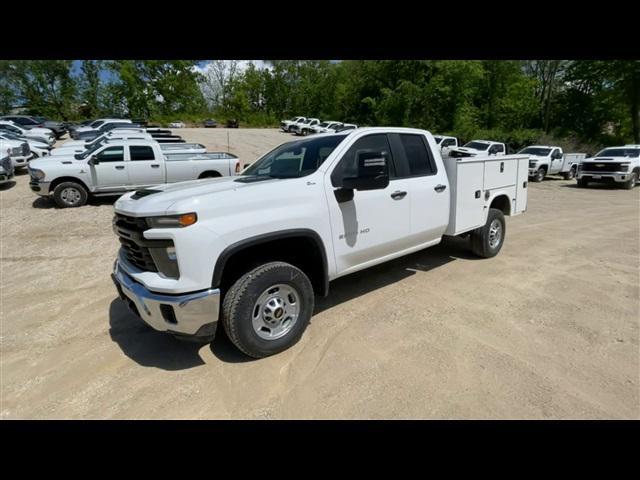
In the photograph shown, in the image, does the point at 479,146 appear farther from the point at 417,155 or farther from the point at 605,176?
the point at 417,155

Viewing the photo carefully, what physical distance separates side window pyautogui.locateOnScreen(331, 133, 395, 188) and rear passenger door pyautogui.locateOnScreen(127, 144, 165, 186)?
7910 millimetres

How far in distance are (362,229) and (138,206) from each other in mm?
2016

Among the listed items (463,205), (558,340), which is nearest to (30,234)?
(463,205)

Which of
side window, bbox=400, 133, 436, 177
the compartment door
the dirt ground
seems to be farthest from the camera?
the compartment door

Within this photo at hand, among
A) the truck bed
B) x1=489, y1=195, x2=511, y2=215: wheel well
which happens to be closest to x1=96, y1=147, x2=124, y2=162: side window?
the truck bed

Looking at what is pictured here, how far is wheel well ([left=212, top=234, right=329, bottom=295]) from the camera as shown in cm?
287

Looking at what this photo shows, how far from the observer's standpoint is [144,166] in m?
9.69

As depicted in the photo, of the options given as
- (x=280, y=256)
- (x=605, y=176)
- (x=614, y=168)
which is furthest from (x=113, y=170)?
(x=614, y=168)

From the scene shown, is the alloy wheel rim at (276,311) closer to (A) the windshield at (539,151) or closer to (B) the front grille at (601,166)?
(B) the front grille at (601,166)

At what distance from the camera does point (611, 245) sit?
6340 millimetres

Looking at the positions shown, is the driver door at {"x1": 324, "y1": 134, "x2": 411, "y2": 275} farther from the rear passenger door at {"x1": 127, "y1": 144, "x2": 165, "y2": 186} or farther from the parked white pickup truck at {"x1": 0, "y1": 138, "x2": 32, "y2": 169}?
the parked white pickup truck at {"x1": 0, "y1": 138, "x2": 32, "y2": 169}

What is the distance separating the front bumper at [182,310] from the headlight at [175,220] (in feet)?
1.67

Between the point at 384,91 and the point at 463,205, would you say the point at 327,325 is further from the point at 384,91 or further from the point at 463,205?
the point at 384,91

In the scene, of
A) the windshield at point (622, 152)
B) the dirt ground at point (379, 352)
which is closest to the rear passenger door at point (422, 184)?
the dirt ground at point (379, 352)
